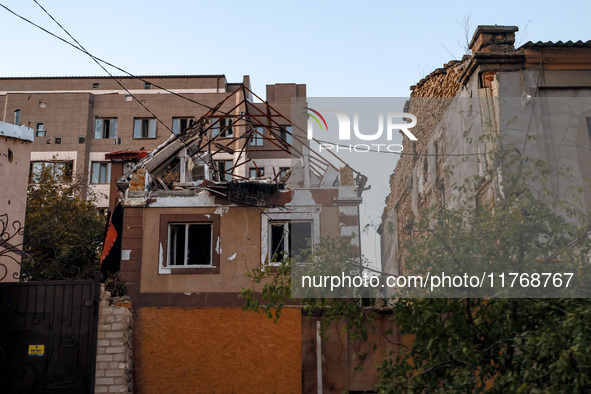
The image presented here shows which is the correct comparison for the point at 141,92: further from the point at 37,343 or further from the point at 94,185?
the point at 37,343

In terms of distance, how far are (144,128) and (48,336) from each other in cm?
2621

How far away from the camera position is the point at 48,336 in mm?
10297

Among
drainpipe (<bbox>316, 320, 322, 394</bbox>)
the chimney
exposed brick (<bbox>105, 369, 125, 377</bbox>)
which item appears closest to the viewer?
drainpipe (<bbox>316, 320, 322, 394</bbox>)

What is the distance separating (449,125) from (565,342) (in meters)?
9.75

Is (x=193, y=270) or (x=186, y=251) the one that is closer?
(x=193, y=270)

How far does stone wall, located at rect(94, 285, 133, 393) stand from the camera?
11.1 metres

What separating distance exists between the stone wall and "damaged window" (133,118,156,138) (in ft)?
81.1

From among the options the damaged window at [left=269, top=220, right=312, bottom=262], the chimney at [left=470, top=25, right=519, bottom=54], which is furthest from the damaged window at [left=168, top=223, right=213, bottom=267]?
the chimney at [left=470, top=25, right=519, bottom=54]

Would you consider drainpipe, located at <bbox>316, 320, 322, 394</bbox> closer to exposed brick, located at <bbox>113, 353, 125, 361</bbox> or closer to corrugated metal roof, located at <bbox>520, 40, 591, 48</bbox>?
exposed brick, located at <bbox>113, 353, 125, 361</bbox>

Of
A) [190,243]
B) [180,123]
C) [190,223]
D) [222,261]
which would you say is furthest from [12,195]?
[180,123]

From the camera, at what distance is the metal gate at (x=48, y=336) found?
10156 mm

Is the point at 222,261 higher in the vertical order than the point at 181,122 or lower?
lower

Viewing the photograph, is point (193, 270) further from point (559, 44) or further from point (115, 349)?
point (559, 44)

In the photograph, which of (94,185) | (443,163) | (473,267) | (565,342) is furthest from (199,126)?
(94,185)
